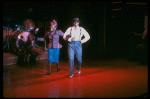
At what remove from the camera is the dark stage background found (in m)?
13.9

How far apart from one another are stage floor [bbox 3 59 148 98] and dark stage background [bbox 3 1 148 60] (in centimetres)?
506

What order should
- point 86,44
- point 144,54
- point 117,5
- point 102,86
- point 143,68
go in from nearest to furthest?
point 102,86 → point 143,68 → point 144,54 → point 117,5 → point 86,44

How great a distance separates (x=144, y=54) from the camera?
11.6 m

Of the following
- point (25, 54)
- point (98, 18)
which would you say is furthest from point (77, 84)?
point (98, 18)

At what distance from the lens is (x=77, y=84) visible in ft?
22.6

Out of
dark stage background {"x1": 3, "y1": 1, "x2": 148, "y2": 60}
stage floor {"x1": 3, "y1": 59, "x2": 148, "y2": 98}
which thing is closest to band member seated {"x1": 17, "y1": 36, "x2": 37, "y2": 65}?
stage floor {"x1": 3, "y1": 59, "x2": 148, "y2": 98}

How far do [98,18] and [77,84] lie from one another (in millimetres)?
8084

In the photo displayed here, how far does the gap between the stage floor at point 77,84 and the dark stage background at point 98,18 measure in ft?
16.6

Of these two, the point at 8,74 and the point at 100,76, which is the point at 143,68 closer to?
the point at 100,76

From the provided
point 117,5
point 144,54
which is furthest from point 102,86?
point 117,5

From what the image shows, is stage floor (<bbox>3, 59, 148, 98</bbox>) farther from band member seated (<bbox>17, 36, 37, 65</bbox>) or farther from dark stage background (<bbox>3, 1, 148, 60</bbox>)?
dark stage background (<bbox>3, 1, 148, 60</bbox>)

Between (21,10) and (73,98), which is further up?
(21,10)

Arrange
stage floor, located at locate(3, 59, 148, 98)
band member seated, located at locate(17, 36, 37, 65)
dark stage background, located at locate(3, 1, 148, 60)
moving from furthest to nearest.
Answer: dark stage background, located at locate(3, 1, 148, 60)
band member seated, located at locate(17, 36, 37, 65)
stage floor, located at locate(3, 59, 148, 98)

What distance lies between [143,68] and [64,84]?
4.44 metres
